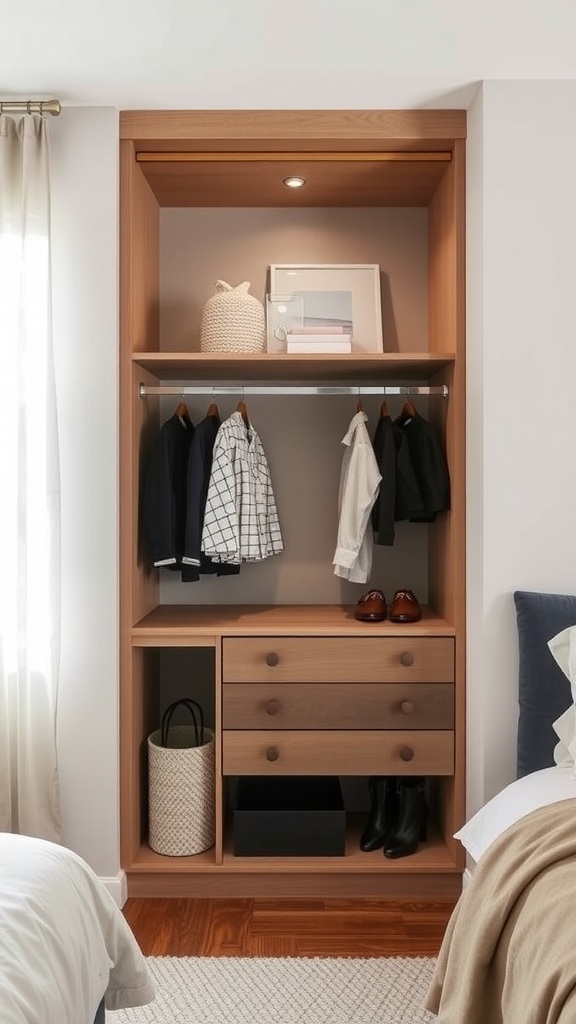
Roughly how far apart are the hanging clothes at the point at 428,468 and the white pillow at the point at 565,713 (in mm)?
755

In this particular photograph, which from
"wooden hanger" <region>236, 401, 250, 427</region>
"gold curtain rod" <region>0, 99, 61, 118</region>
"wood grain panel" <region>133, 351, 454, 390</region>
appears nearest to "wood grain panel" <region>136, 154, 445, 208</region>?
"gold curtain rod" <region>0, 99, 61, 118</region>

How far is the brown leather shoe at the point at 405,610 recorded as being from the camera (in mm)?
3039

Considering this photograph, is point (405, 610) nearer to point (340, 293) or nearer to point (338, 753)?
point (338, 753)

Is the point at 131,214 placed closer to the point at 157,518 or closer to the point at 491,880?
the point at 157,518

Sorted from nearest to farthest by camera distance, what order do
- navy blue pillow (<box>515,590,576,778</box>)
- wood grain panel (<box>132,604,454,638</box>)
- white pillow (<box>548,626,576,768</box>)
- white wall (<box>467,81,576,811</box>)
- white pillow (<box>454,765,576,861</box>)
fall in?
white pillow (<box>454,765,576,861</box>)
white pillow (<box>548,626,576,768</box>)
navy blue pillow (<box>515,590,576,778</box>)
white wall (<box>467,81,576,811</box>)
wood grain panel (<box>132,604,454,638</box>)

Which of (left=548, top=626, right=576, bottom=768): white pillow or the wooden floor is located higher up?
(left=548, top=626, right=576, bottom=768): white pillow

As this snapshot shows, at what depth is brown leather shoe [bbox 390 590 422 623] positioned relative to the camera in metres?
3.04

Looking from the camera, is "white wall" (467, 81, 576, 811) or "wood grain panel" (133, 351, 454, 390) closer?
"white wall" (467, 81, 576, 811)

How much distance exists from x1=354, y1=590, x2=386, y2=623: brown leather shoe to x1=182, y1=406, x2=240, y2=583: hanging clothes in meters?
0.53

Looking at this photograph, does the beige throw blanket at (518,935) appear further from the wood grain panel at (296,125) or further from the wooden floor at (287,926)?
the wood grain panel at (296,125)

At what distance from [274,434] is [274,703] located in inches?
43.9

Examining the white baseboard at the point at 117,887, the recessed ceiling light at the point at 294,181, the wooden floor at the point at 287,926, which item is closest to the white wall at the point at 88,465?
the white baseboard at the point at 117,887

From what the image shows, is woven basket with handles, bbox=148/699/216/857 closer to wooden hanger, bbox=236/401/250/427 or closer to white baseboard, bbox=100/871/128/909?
white baseboard, bbox=100/871/128/909

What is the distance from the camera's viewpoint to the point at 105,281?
286cm
